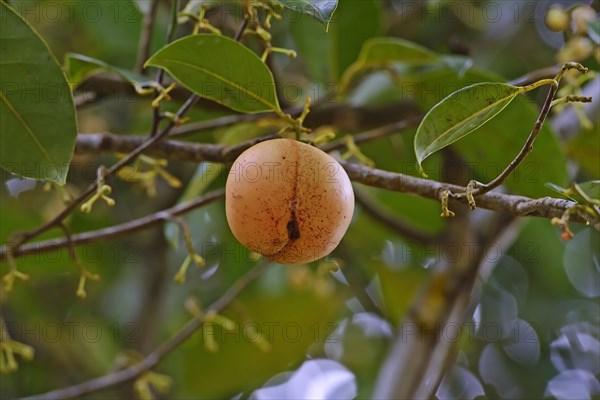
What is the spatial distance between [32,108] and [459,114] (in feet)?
1.40

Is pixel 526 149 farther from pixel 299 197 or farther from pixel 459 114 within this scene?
pixel 299 197

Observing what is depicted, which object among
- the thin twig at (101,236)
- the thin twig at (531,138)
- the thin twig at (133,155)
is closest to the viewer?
the thin twig at (531,138)

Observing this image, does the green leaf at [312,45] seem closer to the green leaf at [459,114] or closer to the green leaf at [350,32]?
the green leaf at [350,32]

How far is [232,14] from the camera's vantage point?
1.33 metres

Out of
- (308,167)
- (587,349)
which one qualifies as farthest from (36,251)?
(587,349)

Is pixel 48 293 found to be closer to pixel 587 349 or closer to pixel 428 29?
pixel 428 29

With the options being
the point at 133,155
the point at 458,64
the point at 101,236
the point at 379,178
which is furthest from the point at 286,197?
the point at 458,64

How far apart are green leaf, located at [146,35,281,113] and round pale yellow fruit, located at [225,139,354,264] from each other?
0.11 m

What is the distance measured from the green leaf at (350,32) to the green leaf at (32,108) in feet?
2.12

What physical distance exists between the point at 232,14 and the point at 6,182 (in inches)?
27.0

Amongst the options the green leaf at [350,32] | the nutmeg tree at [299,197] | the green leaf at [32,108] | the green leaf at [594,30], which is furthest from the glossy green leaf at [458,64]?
the green leaf at [32,108]

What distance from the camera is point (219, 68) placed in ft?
2.66

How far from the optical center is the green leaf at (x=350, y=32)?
133 centimetres

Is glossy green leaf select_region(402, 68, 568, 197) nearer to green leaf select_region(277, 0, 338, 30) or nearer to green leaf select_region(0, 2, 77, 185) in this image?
green leaf select_region(277, 0, 338, 30)
